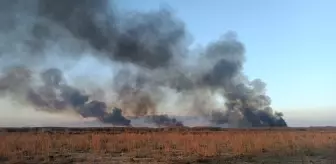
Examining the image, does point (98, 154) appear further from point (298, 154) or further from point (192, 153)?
point (298, 154)

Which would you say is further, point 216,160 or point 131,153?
point 131,153

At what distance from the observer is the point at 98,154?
2448cm

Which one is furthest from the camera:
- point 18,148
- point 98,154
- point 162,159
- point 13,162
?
point 18,148

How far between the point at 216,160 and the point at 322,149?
952 cm

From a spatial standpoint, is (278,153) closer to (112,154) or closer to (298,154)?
(298,154)

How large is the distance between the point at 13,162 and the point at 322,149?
719 inches

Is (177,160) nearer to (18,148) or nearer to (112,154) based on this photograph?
(112,154)

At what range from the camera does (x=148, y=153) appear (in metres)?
25.1

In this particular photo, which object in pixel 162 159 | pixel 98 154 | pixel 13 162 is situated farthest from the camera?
pixel 98 154

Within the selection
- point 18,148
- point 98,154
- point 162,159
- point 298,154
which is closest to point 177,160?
point 162,159

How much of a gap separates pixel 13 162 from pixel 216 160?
9581 millimetres

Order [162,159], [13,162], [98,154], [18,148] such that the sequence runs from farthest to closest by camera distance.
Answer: [18,148] → [98,154] → [162,159] → [13,162]

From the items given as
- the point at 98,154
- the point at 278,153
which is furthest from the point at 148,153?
the point at 278,153

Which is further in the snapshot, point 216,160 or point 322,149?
point 322,149
